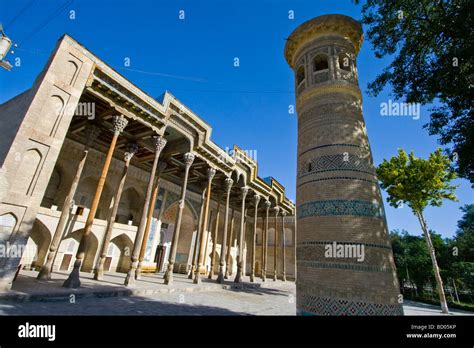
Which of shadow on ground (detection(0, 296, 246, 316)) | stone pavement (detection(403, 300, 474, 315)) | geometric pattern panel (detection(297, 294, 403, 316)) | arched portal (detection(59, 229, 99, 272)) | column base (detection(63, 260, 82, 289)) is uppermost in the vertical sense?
arched portal (detection(59, 229, 99, 272))

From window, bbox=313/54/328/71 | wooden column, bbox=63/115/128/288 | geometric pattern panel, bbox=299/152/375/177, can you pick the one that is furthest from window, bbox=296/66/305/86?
wooden column, bbox=63/115/128/288

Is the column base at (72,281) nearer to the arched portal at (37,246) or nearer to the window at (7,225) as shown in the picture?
the window at (7,225)

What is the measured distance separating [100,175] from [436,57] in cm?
1542

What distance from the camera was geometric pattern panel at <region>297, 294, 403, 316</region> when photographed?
4895 mm

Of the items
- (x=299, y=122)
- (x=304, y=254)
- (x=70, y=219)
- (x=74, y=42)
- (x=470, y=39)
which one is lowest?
(x=304, y=254)

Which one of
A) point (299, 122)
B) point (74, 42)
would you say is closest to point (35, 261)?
point (74, 42)

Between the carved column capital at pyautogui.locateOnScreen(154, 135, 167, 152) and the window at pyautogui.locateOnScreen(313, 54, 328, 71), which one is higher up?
the window at pyautogui.locateOnScreen(313, 54, 328, 71)

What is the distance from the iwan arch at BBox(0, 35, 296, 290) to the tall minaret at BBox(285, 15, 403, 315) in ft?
24.3

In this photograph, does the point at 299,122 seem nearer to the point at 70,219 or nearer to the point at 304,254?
the point at 304,254

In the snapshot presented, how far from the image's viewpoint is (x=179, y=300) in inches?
340

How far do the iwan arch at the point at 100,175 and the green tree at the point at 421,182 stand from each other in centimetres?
996

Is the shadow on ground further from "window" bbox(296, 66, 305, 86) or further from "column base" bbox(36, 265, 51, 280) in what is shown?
"window" bbox(296, 66, 305, 86)

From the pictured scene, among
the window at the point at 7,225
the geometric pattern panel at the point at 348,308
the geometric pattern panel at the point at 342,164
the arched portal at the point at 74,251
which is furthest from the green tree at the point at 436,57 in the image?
the arched portal at the point at 74,251
